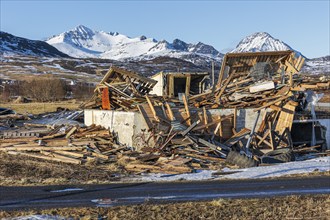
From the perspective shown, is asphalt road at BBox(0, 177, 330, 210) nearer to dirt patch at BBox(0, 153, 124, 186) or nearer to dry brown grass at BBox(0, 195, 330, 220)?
dry brown grass at BBox(0, 195, 330, 220)

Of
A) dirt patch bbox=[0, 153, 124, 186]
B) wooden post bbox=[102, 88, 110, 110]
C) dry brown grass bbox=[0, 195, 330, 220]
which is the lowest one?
dirt patch bbox=[0, 153, 124, 186]

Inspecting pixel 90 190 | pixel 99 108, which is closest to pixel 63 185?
pixel 90 190

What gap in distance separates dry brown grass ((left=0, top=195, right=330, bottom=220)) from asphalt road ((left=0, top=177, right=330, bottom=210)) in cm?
74

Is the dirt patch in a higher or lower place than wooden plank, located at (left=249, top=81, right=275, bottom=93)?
lower

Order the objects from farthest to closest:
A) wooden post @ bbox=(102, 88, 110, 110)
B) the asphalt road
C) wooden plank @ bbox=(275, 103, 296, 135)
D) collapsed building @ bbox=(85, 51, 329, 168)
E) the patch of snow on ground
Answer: wooden post @ bbox=(102, 88, 110, 110), wooden plank @ bbox=(275, 103, 296, 135), collapsed building @ bbox=(85, 51, 329, 168), the patch of snow on ground, the asphalt road

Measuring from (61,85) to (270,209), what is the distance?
59.3 meters

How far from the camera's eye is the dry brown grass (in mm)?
8406

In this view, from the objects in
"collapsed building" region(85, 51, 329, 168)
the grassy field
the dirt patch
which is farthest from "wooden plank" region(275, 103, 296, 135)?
the grassy field

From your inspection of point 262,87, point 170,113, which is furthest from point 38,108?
point 262,87

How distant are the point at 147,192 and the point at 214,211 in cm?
300

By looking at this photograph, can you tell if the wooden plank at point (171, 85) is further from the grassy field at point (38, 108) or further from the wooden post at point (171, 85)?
the grassy field at point (38, 108)

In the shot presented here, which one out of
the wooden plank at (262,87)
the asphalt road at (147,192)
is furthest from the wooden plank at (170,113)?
the asphalt road at (147,192)

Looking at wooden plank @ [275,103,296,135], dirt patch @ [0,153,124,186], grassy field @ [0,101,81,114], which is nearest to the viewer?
dirt patch @ [0,153,124,186]

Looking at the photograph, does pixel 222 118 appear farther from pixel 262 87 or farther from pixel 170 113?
pixel 262 87
